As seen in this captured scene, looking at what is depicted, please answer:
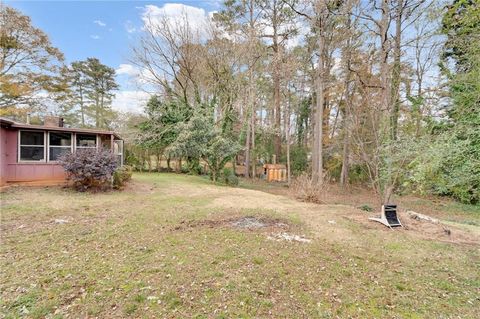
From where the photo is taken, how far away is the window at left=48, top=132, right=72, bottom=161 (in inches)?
372

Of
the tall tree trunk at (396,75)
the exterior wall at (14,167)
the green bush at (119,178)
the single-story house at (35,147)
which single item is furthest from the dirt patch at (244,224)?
the exterior wall at (14,167)

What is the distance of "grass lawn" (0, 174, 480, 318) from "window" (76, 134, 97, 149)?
482 centimetres

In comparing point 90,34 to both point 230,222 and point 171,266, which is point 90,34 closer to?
point 230,222

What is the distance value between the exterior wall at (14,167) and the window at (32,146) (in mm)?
171

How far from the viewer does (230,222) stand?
18.3 ft

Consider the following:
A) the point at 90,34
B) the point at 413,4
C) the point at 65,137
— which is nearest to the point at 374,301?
the point at 413,4

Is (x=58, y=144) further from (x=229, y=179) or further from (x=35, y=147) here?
(x=229, y=179)

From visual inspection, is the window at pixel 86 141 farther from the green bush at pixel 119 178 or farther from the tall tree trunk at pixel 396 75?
the tall tree trunk at pixel 396 75

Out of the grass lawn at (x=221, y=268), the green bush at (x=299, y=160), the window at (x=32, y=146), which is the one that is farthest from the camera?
the green bush at (x=299, y=160)

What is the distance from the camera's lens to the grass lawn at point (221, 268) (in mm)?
2545

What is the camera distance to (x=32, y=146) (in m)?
9.14

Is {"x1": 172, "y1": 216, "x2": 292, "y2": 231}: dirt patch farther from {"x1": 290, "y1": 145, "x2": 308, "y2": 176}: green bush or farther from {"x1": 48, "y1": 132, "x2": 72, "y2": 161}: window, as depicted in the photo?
{"x1": 290, "y1": 145, "x2": 308, "y2": 176}: green bush

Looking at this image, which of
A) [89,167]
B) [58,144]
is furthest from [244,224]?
[58,144]

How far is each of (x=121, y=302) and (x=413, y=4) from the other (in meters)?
11.0
